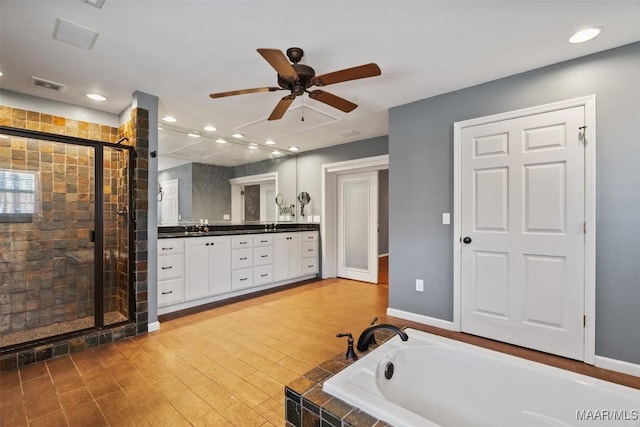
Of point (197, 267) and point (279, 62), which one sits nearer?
point (279, 62)

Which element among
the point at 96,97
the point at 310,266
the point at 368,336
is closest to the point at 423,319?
the point at 368,336

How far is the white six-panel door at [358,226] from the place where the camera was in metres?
5.06

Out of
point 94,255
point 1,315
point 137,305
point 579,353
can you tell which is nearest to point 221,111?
point 94,255

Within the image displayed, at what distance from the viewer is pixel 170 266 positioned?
341 centimetres

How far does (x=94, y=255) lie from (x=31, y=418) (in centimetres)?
150

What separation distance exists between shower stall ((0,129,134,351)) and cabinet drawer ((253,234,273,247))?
1702 mm

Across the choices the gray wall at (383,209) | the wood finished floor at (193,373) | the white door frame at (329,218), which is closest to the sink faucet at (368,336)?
the wood finished floor at (193,373)

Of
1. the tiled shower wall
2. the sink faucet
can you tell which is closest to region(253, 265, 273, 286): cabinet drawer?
the tiled shower wall

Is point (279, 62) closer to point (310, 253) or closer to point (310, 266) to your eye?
point (310, 253)

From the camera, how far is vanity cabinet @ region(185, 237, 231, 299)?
11.8 ft

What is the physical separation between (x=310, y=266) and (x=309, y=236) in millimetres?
547

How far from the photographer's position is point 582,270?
229 cm

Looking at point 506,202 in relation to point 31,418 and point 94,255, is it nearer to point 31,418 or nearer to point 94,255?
point 31,418

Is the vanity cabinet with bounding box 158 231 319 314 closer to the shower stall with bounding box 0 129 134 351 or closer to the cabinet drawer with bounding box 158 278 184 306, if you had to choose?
the cabinet drawer with bounding box 158 278 184 306
